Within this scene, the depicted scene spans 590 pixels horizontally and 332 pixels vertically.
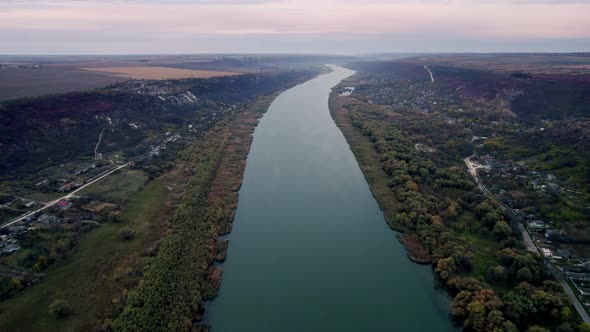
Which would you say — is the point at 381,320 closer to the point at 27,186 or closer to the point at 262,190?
the point at 262,190

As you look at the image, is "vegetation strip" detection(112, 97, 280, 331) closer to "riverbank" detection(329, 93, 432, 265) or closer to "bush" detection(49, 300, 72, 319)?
"bush" detection(49, 300, 72, 319)

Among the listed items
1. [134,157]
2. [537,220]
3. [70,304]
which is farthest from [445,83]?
[70,304]

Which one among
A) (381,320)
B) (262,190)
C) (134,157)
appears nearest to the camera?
(381,320)

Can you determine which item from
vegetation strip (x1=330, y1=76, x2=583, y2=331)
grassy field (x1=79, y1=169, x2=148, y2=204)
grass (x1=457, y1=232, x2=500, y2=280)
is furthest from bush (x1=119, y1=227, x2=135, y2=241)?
grass (x1=457, y1=232, x2=500, y2=280)

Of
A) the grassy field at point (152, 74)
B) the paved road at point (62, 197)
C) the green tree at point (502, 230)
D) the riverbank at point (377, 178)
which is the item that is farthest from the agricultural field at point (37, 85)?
the green tree at point (502, 230)

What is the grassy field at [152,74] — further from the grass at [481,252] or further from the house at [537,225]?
the house at [537,225]

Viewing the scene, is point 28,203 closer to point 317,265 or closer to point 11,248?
point 11,248
